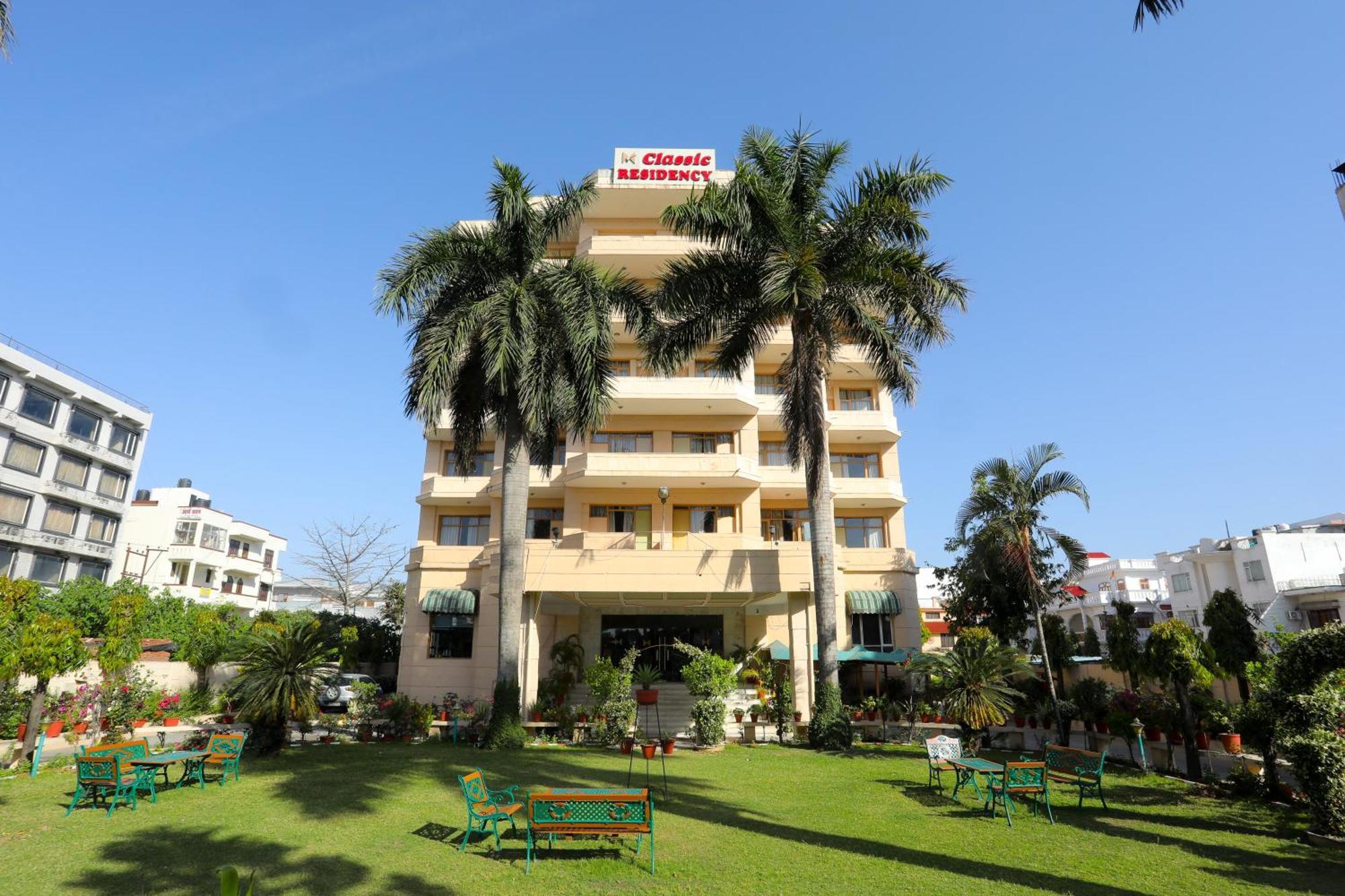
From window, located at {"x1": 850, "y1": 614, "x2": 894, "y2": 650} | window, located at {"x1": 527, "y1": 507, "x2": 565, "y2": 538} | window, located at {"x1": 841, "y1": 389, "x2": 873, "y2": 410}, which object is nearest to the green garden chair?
window, located at {"x1": 527, "y1": 507, "x2": 565, "y2": 538}

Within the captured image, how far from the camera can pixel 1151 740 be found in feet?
57.9

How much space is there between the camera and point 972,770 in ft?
43.7

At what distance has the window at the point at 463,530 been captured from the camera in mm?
33094

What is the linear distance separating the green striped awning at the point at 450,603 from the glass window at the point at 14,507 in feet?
96.4

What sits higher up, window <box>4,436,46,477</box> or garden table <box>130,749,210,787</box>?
window <box>4,436,46,477</box>

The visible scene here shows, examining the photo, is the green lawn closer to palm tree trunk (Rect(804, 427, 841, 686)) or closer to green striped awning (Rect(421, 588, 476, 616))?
palm tree trunk (Rect(804, 427, 841, 686))

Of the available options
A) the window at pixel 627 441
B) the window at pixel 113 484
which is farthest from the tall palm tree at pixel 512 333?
the window at pixel 113 484

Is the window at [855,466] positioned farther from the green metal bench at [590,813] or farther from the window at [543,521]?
the green metal bench at [590,813]

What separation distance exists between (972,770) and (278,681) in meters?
15.3

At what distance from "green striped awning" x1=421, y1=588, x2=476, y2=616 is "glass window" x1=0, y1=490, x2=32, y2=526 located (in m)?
29.4

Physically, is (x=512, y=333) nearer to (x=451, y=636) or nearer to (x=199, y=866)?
(x=199, y=866)

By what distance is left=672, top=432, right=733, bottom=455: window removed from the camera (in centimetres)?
3225

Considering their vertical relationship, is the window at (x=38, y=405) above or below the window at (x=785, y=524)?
above

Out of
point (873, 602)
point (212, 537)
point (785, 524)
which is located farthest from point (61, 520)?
point (873, 602)
